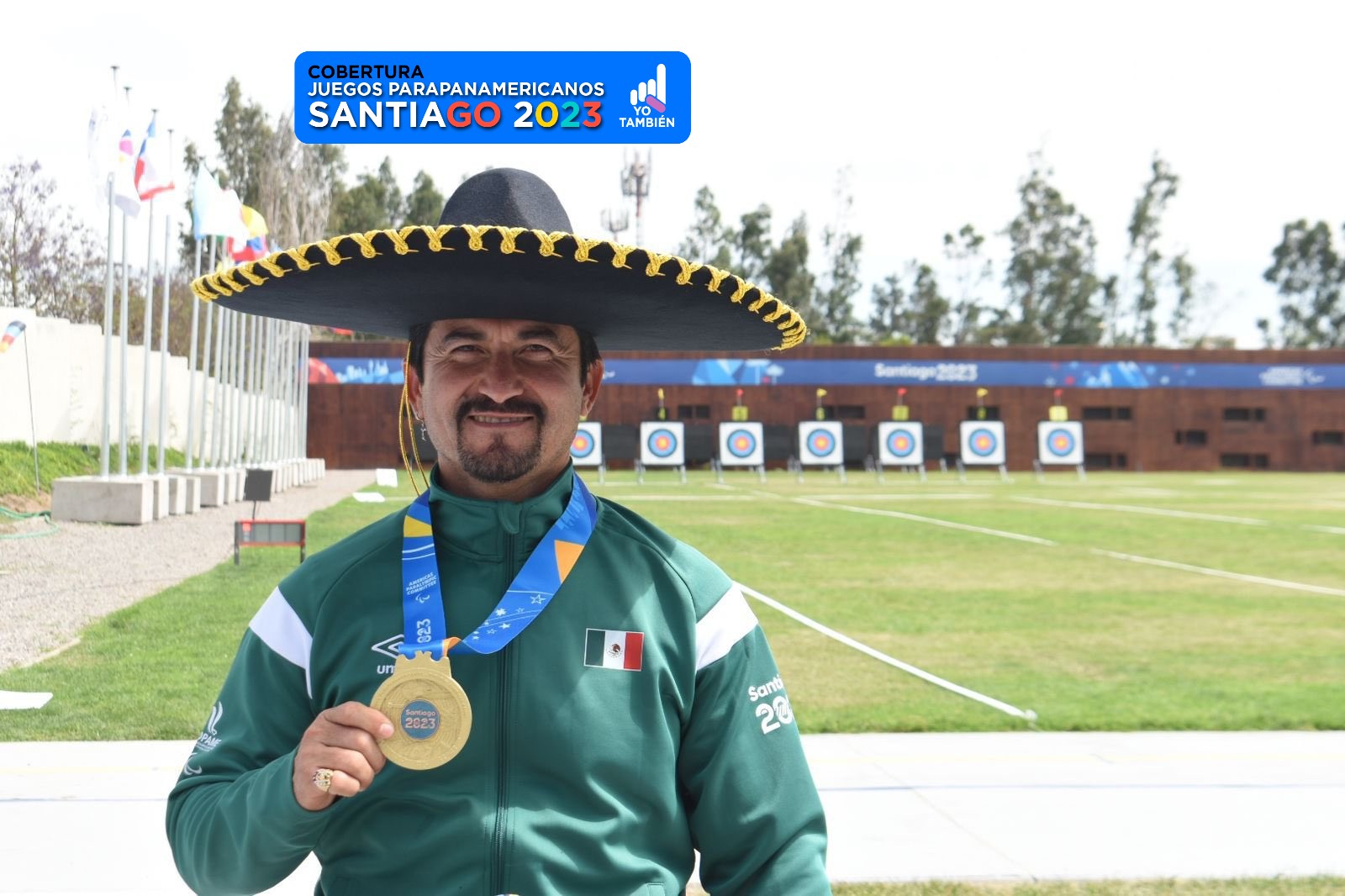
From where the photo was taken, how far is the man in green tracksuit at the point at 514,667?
6.28 ft

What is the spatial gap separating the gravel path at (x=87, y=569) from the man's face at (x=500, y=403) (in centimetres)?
650

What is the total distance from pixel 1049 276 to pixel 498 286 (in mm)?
82788

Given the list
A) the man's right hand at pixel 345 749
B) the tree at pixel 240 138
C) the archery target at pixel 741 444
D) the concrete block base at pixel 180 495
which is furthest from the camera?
the tree at pixel 240 138

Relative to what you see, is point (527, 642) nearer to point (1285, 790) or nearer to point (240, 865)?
point (240, 865)

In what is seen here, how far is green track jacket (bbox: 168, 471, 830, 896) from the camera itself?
1.92 meters

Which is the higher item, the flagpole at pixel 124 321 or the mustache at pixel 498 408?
the flagpole at pixel 124 321

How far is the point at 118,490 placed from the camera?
58.1ft

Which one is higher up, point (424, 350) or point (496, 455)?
point (424, 350)

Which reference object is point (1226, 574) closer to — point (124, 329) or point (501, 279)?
point (501, 279)

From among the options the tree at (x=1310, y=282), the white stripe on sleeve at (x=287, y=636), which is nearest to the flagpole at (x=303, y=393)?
the white stripe on sleeve at (x=287, y=636)

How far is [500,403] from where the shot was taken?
208cm

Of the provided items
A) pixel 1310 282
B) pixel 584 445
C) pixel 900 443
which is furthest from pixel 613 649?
pixel 1310 282

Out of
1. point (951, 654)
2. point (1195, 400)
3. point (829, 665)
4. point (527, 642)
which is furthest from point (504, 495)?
point (1195, 400)

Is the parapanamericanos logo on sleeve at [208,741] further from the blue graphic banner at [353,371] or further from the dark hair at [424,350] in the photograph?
the blue graphic banner at [353,371]
